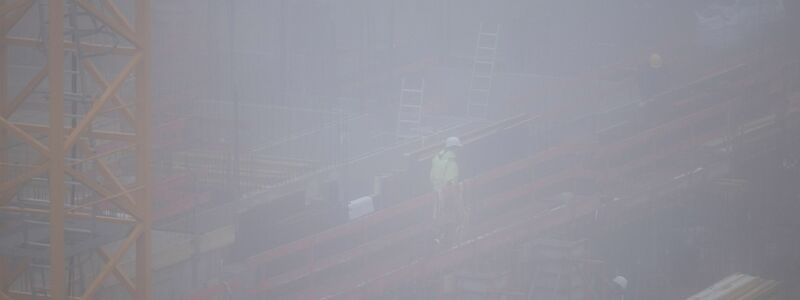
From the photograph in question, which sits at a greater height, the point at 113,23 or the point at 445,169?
the point at 113,23

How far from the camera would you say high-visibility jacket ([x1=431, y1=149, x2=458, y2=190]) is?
13.5m

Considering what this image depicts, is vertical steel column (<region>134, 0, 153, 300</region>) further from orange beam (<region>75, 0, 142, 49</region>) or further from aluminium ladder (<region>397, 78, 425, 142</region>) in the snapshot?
aluminium ladder (<region>397, 78, 425, 142</region>)

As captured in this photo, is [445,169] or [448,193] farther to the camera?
[448,193]

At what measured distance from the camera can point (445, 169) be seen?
13.5m

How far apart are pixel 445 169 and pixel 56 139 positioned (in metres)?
5.48

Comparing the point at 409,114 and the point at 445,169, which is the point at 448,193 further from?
the point at 409,114

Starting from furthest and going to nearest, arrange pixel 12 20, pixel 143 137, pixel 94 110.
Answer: pixel 143 137, pixel 12 20, pixel 94 110

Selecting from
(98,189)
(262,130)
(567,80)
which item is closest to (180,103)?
(262,130)

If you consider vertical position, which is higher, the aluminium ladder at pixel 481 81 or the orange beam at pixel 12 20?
the orange beam at pixel 12 20

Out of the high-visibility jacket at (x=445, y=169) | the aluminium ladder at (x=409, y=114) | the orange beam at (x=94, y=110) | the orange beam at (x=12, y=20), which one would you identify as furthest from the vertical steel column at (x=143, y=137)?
the aluminium ladder at (x=409, y=114)

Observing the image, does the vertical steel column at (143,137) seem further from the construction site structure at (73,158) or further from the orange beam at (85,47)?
the orange beam at (85,47)

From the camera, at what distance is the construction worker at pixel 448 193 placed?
13508 mm

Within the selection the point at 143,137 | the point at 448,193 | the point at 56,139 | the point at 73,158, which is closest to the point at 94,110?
the point at 56,139

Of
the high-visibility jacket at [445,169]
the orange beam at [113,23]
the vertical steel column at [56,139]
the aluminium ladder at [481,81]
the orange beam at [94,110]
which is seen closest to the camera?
the vertical steel column at [56,139]
